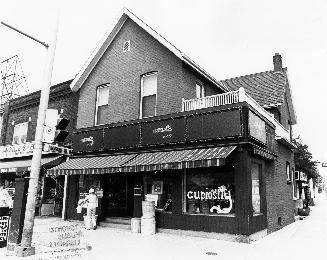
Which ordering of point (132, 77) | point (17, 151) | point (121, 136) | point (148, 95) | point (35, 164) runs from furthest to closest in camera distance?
point (17, 151) < point (132, 77) < point (148, 95) < point (121, 136) < point (35, 164)

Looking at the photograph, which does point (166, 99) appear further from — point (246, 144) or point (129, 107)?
point (246, 144)

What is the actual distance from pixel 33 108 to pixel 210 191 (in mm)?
14681

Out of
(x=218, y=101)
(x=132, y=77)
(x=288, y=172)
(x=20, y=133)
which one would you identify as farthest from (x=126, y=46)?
(x=288, y=172)

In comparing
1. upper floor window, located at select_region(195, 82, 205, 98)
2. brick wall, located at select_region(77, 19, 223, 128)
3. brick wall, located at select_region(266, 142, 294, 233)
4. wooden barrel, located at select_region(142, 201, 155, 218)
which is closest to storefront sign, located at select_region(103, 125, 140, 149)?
brick wall, located at select_region(77, 19, 223, 128)

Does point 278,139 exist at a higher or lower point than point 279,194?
higher

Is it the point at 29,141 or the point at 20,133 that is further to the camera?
the point at 20,133

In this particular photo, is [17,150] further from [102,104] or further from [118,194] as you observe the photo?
[118,194]

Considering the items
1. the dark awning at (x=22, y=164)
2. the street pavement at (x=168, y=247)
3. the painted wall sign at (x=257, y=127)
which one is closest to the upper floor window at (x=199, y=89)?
the painted wall sign at (x=257, y=127)

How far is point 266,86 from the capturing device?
67.6ft

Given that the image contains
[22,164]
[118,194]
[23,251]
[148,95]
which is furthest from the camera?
[22,164]

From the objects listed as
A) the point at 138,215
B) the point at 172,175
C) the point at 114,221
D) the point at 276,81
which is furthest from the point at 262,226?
the point at 276,81

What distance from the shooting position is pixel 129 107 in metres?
15.3

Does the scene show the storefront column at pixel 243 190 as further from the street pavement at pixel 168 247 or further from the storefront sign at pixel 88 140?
the storefront sign at pixel 88 140

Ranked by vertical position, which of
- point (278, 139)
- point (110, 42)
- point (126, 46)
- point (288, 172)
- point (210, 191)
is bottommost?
point (210, 191)
